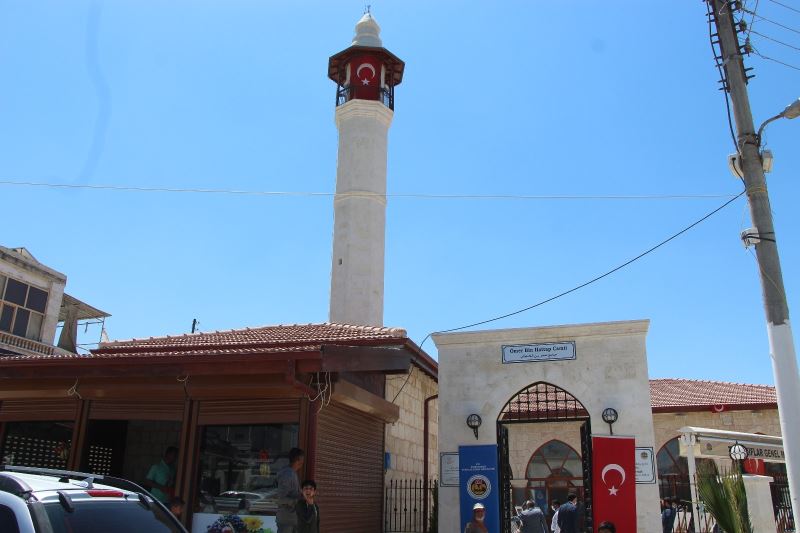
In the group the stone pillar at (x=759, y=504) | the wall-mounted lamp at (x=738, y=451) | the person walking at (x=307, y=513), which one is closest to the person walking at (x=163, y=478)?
the person walking at (x=307, y=513)

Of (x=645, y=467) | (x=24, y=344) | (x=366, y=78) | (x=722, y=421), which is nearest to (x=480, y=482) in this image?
(x=645, y=467)

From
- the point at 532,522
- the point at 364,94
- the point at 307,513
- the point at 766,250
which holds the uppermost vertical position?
the point at 364,94

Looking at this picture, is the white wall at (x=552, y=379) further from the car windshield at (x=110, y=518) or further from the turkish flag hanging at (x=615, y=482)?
the car windshield at (x=110, y=518)

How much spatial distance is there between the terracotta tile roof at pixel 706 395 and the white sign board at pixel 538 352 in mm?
7296

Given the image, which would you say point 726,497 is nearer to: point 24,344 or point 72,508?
point 72,508

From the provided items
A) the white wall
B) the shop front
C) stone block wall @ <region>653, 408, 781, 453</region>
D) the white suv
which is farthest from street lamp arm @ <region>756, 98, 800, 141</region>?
stone block wall @ <region>653, 408, 781, 453</region>

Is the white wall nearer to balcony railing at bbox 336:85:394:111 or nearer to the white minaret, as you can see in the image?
the white minaret

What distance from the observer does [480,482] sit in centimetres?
1034

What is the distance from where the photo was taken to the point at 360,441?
10617mm

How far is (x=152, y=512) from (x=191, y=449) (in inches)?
203

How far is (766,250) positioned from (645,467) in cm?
Answer: 354

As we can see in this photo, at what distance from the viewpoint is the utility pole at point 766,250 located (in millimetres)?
7598

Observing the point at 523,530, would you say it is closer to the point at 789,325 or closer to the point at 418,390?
the point at 418,390

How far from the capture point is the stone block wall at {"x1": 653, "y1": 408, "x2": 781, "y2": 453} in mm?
17062
